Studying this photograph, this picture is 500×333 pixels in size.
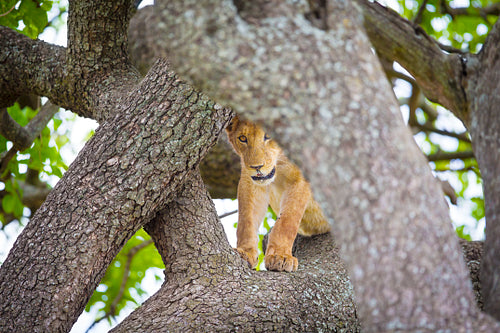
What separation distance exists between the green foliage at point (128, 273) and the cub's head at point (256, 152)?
182 cm

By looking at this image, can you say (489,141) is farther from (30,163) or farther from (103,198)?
(30,163)

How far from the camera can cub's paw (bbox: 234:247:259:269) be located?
4.00 m

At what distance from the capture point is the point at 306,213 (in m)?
4.62

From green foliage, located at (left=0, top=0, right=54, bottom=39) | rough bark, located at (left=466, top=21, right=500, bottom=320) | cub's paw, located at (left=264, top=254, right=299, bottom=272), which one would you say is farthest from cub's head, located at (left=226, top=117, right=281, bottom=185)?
rough bark, located at (left=466, top=21, right=500, bottom=320)

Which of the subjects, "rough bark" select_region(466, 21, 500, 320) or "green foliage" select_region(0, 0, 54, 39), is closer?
"rough bark" select_region(466, 21, 500, 320)

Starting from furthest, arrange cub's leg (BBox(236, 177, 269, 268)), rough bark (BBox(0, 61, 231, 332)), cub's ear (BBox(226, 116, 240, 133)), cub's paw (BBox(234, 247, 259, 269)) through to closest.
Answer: cub's ear (BBox(226, 116, 240, 133)) → cub's leg (BBox(236, 177, 269, 268)) → cub's paw (BBox(234, 247, 259, 269)) → rough bark (BBox(0, 61, 231, 332))

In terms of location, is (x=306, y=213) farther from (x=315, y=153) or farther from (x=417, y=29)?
(x=315, y=153)

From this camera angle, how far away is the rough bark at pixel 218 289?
2.80 metres

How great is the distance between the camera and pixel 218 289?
304cm

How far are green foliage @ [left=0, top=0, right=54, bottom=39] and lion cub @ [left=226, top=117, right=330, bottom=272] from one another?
1748 millimetres

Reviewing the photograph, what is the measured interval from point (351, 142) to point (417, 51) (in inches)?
26.2

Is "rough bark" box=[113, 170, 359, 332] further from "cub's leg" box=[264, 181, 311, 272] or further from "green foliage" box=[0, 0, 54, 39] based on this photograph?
"green foliage" box=[0, 0, 54, 39]

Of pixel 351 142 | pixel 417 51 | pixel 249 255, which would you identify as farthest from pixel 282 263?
pixel 351 142

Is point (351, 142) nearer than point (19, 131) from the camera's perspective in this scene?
Yes
